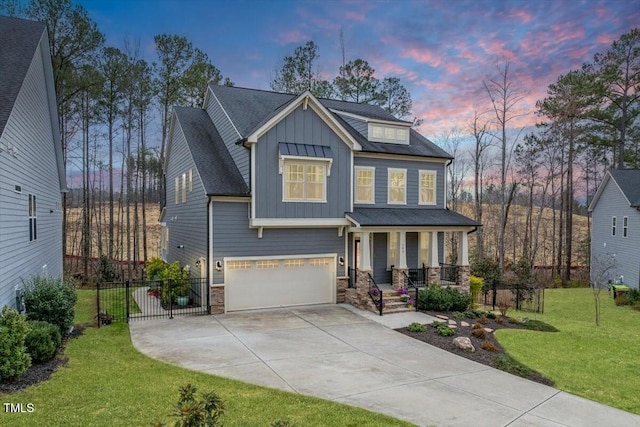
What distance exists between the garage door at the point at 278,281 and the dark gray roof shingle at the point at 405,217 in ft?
7.21

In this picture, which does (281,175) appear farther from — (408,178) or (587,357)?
(587,357)

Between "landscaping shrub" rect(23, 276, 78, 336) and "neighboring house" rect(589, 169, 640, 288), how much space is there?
987 inches

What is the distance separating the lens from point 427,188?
18.1 meters

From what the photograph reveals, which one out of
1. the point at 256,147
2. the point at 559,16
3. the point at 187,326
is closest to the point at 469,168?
the point at 559,16

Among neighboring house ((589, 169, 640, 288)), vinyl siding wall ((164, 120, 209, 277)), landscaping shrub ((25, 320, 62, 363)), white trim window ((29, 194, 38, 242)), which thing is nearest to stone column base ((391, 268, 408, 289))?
vinyl siding wall ((164, 120, 209, 277))

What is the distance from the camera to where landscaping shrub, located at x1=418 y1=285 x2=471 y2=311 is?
1464 centimetres

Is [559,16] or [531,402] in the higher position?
[559,16]

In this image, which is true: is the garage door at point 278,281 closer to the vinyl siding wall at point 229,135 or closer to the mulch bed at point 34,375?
the vinyl siding wall at point 229,135

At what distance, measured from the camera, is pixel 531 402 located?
7035mm

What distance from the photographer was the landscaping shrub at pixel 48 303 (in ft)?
30.5

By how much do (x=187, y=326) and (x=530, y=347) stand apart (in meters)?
10.1

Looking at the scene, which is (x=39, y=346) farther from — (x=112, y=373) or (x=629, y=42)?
(x=629, y=42)

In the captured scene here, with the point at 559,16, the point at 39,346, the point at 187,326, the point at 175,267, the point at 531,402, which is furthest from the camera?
the point at 559,16

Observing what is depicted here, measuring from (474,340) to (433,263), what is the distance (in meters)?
5.63
